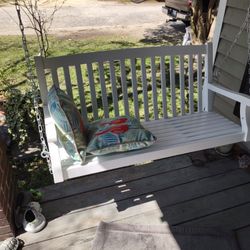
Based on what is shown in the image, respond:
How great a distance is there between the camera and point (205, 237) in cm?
189

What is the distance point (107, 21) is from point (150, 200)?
7418 mm

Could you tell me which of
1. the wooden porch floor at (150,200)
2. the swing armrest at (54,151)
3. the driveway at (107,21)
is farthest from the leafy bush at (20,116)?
the driveway at (107,21)

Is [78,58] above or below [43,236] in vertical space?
above

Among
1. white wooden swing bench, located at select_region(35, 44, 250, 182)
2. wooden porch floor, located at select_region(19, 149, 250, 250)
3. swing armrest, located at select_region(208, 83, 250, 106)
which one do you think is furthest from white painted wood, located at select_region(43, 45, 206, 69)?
wooden porch floor, located at select_region(19, 149, 250, 250)

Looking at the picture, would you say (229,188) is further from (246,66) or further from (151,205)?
(246,66)

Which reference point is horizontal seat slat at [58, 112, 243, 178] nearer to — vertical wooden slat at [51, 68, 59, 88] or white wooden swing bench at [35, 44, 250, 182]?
white wooden swing bench at [35, 44, 250, 182]

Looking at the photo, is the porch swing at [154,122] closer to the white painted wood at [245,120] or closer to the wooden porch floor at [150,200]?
the white painted wood at [245,120]

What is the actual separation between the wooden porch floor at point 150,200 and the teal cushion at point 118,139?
59 centimetres

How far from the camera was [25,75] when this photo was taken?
461cm

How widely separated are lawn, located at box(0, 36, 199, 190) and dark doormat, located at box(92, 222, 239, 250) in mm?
788

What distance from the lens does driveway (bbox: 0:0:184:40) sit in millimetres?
7527

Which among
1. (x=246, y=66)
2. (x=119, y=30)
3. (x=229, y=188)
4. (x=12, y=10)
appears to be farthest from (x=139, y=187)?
(x=12, y=10)

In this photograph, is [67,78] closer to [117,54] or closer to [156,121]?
[117,54]

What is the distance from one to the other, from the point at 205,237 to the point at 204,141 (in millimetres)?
566
